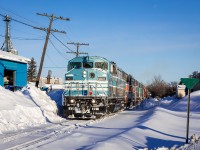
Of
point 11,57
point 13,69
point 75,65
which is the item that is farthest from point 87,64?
point 13,69

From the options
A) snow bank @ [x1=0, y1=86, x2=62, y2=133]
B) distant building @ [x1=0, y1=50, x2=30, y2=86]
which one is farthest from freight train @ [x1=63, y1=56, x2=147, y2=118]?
distant building @ [x1=0, y1=50, x2=30, y2=86]

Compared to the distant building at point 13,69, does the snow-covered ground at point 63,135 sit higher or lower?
lower

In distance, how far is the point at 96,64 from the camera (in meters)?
23.4

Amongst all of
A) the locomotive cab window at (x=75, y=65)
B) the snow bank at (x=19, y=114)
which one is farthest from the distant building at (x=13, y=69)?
the locomotive cab window at (x=75, y=65)

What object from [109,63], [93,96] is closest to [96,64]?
[109,63]

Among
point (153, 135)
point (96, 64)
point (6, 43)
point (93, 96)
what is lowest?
point (153, 135)

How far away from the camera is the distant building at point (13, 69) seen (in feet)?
94.8

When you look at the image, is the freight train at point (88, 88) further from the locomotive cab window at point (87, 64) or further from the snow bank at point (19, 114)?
the snow bank at point (19, 114)

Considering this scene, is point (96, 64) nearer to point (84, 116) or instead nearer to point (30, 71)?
point (84, 116)

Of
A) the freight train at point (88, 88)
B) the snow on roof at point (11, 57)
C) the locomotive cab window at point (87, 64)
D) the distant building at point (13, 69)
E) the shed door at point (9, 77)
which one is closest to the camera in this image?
the freight train at point (88, 88)

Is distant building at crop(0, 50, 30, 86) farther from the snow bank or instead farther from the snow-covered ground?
the snow-covered ground

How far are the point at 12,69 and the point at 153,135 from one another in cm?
1905

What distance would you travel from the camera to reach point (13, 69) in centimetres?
3062

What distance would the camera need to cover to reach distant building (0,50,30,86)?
2889cm
